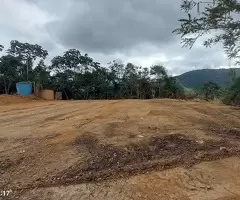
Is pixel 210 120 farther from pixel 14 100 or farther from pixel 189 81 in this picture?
pixel 189 81

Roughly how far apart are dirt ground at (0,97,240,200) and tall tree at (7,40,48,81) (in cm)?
1038

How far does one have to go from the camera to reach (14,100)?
13.3 meters

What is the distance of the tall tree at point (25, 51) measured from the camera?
1655 centimetres

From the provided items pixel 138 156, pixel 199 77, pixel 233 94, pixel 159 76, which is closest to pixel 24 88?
pixel 159 76

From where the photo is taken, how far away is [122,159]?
455 centimetres

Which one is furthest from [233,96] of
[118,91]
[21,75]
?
[21,75]

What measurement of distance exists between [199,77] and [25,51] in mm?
8186

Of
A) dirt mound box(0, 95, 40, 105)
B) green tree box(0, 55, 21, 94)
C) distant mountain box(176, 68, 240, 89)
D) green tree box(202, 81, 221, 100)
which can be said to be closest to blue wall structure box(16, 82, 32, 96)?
dirt mound box(0, 95, 40, 105)

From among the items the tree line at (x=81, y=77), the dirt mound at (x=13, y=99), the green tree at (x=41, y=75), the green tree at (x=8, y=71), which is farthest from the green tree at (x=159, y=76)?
the green tree at (x=8, y=71)

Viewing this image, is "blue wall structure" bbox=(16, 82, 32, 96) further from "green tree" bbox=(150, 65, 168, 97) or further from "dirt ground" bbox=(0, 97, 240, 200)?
A: "dirt ground" bbox=(0, 97, 240, 200)

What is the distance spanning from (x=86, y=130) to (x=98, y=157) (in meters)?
1.27

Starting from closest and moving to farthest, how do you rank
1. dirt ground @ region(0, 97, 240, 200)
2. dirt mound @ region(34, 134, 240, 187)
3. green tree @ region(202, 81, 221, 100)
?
dirt ground @ region(0, 97, 240, 200) → dirt mound @ region(34, 134, 240, 187) → green tree @ region(202, 81, 221, 100)

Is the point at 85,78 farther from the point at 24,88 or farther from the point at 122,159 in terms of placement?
the point at 122,159

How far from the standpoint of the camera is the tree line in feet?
51.3
